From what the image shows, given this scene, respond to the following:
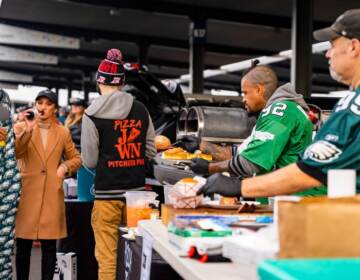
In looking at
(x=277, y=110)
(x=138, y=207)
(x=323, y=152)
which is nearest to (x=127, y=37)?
(x=138, y=207)

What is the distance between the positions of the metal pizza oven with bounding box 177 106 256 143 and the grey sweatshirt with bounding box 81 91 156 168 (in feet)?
3.60

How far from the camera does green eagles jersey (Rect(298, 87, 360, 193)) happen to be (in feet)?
6.89

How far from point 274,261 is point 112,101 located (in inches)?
118

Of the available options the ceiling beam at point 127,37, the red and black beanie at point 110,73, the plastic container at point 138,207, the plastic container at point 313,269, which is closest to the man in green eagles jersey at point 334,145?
the plastic container at point 313,269

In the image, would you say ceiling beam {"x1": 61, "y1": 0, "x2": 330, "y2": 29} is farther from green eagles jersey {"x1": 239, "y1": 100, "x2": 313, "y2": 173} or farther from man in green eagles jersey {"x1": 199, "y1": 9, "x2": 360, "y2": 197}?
man in green eagles jersey {"x1": 199, "y1": 9, "x2": 360, "y2": 197}

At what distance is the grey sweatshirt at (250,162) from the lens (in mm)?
3119

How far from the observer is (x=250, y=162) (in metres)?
3.09

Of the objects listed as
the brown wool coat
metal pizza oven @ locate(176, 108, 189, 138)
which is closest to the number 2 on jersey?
the brown wool coat

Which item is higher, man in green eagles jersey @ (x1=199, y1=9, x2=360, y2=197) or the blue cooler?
man in green eagles jersey @ (x1=199, y1=9, x2=360, y2=197)

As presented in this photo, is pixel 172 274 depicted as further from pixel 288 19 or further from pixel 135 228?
pixel 288 19

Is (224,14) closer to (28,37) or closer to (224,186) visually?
(28,37)

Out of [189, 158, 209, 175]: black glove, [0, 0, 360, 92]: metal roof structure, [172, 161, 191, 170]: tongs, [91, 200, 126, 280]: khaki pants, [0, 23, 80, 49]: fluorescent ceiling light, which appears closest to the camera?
[189, 158, 209, 175]: black glove

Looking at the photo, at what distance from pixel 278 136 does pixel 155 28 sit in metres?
13.4

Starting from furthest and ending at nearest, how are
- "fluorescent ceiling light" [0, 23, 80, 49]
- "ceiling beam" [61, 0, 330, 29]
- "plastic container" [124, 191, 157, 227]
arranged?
"fluorescent ceiling light" [0, 23, 80, 49] → "ceiling beam" [61, 0, 330, 29] → "plastic container" [124, 191, 157, 227]
